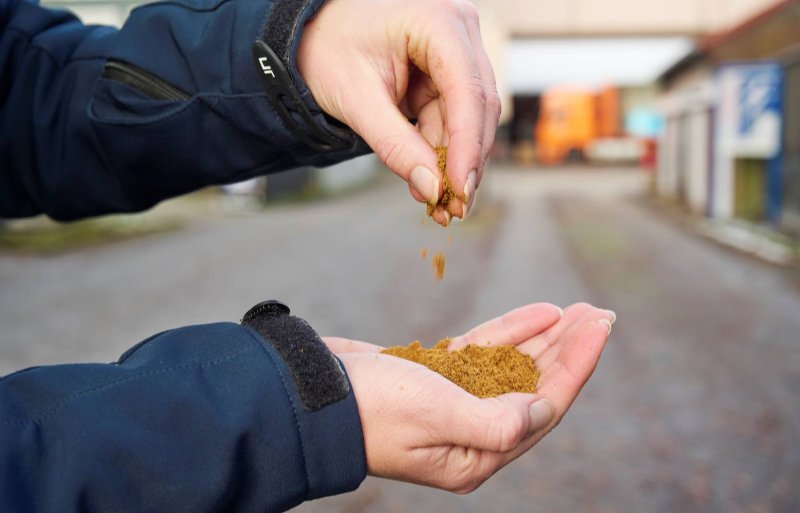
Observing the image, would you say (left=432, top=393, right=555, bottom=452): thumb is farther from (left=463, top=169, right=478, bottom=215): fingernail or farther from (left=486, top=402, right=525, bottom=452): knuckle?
(left=463, top=169, right=478, bottom=215): fingernail

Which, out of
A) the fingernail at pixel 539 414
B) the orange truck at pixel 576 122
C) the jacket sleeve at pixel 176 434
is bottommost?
the orange truck at pixel 576 122

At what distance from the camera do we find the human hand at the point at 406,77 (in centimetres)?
190

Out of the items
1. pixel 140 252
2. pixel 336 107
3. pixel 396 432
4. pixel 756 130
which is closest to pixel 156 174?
pixel 336 107

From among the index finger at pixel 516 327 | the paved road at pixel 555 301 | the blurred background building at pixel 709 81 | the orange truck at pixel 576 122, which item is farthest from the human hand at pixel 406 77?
the orange truck at pixel 576 122

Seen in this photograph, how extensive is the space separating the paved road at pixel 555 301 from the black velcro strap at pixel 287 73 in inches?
106

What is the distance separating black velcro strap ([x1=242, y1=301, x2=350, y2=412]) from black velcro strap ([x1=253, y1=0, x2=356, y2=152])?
22.0 inches

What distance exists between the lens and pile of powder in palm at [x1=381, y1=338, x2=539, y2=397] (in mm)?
2127

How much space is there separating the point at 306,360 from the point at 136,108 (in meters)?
0.98

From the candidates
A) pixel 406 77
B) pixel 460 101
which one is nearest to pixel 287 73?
pixel 406 77

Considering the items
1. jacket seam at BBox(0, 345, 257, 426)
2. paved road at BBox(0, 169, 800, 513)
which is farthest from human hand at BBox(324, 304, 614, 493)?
paved road at BBox(0, 169, 800, 513)

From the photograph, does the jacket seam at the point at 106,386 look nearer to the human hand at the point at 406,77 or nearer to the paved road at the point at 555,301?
the human hand at the point at 406,77

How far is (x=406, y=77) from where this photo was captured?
207 cm

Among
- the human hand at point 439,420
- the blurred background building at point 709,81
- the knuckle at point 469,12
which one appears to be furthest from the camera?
the blurred background building at point 709,81

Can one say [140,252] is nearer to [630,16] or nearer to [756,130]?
[756,130]
